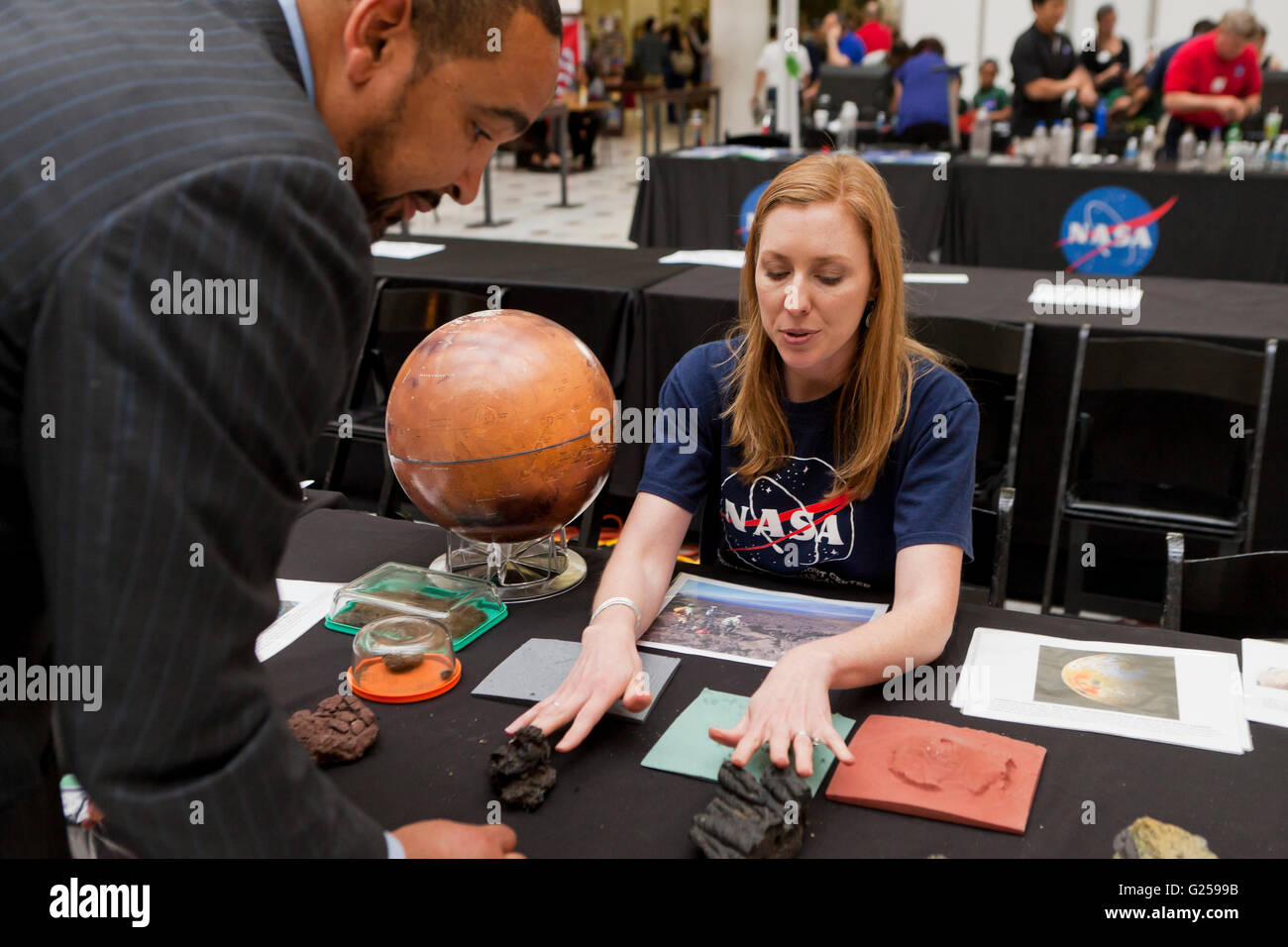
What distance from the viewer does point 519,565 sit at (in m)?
1.99

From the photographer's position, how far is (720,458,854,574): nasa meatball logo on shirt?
1.99 m

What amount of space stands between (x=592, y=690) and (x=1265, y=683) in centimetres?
100

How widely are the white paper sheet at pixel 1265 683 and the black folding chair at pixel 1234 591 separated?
0.30m

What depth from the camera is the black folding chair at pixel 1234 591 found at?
193 centimetres

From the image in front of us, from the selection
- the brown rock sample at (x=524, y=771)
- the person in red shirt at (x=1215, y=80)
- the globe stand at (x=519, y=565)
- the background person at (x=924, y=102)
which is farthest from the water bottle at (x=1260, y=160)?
the brown rock sample at (x=524, y=771)

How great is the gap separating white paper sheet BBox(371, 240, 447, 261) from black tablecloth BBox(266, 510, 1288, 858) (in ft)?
10.7

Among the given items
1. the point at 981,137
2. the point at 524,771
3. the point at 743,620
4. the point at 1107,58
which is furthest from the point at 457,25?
the point at 1107,58

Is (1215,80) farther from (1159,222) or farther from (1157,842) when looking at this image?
(1157,842)

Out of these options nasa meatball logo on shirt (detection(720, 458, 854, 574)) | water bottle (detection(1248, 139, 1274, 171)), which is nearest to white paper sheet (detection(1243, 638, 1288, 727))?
nasa meatball logo on shirt (detection(720, 458, 854, 574))

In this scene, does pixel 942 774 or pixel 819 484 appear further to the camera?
pixel 819 484

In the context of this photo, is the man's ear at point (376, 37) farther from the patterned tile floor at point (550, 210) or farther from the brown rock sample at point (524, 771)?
the patterned tile floor at point (550, 210)

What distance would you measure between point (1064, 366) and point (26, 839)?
326 centimetres

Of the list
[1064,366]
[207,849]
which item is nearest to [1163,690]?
[207,849]
